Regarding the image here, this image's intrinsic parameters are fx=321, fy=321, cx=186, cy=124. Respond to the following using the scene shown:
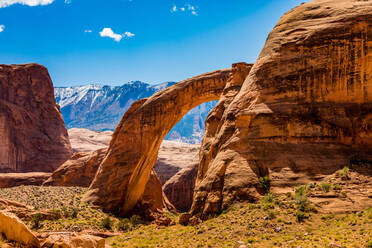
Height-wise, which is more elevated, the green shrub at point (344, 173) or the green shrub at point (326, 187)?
the green shrub at point (344, 173)

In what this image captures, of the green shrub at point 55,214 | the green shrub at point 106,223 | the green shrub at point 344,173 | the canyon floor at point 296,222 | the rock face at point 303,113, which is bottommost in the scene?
the green shrub at point 106,223

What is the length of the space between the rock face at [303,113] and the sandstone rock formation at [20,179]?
28.6 m

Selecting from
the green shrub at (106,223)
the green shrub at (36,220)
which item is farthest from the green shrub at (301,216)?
the green shrub at (36,220)

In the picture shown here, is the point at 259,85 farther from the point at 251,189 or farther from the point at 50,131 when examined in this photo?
the point at 50,131

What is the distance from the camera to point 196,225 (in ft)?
48.2

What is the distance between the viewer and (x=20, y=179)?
3697 centimetres

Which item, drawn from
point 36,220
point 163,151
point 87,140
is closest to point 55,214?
point 36,220

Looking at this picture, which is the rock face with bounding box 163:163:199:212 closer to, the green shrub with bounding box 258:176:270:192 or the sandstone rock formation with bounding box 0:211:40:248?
the green shrub with bounding box 258:176:270:192

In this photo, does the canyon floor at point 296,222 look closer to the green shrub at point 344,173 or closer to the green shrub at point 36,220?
the green shrub at point 344,173

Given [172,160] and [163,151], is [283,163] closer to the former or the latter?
[172,160]

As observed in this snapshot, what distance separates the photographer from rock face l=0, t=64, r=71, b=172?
44.1 metres

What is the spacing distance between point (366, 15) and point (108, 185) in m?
20.9

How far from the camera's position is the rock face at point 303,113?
14242mm

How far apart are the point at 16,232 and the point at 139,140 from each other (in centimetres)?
1973
